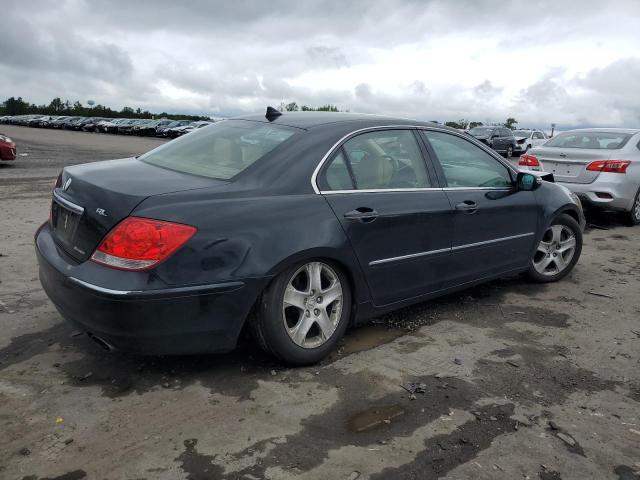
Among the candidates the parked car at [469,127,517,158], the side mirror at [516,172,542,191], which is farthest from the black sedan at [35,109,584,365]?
the parked car at [469,127,517,158]

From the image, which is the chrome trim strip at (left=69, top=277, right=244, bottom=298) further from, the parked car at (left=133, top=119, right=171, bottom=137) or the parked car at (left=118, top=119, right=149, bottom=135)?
the parked car at (left=118, top=119, right=149, bottom=135)

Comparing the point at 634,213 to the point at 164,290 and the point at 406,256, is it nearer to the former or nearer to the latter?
the point at 406,256

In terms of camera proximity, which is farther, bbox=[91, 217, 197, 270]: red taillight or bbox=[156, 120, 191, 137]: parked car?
bbox=[156, 120, 191, 137]: parked car

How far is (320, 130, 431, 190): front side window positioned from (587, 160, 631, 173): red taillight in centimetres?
535

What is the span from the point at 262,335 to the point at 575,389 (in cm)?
183

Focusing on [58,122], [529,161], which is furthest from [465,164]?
[58,122]

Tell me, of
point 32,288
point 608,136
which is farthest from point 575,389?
point 608,136

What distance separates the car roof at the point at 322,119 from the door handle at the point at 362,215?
2.19 ft

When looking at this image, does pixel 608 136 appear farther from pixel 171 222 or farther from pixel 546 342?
pixel 171 222

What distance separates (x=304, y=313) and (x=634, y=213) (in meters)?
7.27

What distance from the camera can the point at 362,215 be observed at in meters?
3.66

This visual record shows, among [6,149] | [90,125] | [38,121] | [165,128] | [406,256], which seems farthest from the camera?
[38,121]

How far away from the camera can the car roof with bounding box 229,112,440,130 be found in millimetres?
3984

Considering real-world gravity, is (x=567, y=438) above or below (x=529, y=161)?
below
